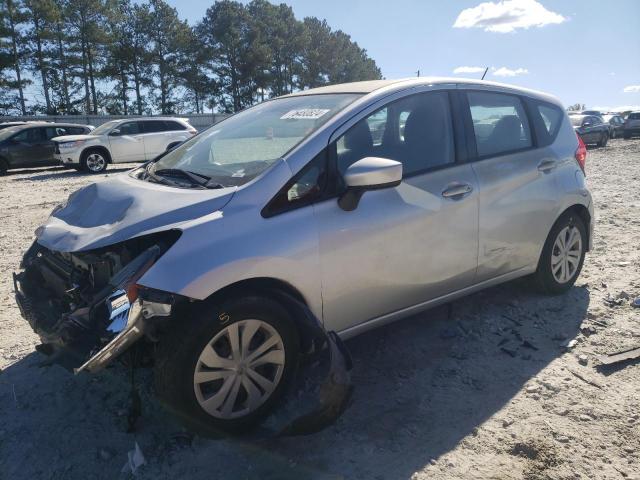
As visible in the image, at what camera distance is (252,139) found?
3.48 m

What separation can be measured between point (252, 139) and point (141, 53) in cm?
4754

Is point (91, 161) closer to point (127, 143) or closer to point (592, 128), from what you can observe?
point (127, 143)

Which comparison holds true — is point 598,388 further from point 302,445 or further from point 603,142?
point 603,142

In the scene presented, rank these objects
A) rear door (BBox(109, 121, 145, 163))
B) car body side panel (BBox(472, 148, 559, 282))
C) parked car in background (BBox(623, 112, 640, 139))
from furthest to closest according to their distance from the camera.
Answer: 1. parked car in background (BBox(623, 112, 640, 139))
2. rear door (BBox(109, 121, 145, 163))
3. car body side panel (BBox(472, 148, 559, 282))

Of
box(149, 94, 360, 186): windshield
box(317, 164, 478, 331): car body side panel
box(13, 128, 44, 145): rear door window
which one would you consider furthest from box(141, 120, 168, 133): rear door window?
box(317, 164, 478, 331): car body side panel

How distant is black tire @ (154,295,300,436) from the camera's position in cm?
241

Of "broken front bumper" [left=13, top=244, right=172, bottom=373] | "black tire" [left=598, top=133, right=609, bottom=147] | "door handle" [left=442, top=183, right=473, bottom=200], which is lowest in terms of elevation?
"black tire" [left=598, top=133, right=609, bottom=147]

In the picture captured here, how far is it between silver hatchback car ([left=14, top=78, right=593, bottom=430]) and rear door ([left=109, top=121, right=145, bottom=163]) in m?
13.3

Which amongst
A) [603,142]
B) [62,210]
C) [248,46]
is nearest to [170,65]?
[248,46]

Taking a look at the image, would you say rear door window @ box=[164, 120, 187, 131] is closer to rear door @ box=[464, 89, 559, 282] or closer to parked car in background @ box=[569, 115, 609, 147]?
rear door @ box=[464, 89, 559, 282]

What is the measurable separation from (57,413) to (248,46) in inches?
2129

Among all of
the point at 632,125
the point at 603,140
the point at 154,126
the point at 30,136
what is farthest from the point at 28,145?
the point at 632,125

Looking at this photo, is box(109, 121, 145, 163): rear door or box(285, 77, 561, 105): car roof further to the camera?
box(109, 121, 145, 163): rear door

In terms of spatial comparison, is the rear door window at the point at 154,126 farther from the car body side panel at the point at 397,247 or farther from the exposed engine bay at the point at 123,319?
the car body side panel at the point at 397,247
